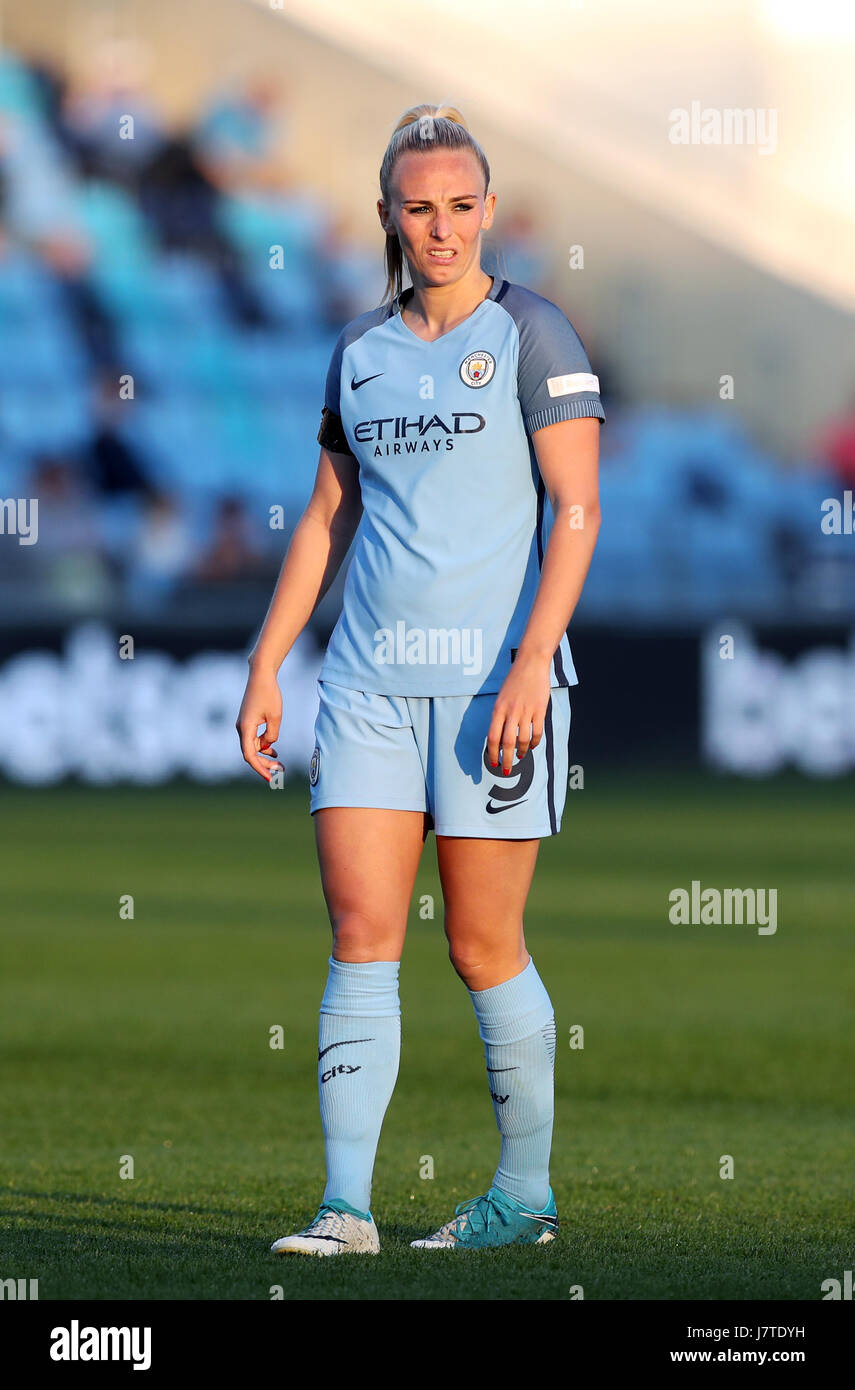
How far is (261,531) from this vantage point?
19859 mm

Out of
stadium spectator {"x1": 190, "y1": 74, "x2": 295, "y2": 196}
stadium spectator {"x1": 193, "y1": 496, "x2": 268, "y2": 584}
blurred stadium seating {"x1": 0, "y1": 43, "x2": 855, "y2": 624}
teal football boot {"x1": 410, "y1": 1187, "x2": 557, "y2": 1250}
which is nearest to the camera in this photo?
teal football boot {"x1": 410, "y1": 1187, "x2": 557, "y2": 1250}

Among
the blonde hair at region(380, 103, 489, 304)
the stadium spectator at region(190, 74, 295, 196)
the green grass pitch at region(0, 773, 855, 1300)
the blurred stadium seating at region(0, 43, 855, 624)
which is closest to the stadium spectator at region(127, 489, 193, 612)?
the blurred stadium seating at region(0, 43, 855, 624)

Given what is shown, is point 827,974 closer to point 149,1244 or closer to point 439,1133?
point 439,1133

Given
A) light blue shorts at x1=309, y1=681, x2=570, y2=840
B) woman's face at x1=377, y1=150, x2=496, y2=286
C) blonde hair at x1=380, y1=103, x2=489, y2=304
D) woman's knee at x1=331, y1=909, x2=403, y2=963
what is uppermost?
blonde hair at x1=380, y1=103, x2=489, y2=304

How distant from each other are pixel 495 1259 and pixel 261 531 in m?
16.8

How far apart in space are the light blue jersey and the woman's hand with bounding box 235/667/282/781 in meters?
0.16

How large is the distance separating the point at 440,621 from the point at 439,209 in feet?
2.29

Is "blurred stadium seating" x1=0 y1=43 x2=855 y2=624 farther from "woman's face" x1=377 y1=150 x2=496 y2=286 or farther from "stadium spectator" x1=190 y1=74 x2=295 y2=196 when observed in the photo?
"woman's face" x1=377 y1=150 x2=496 y2=286

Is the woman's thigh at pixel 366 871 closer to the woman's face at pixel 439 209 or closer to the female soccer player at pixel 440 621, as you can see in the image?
the female soccer player at pixel 440 621

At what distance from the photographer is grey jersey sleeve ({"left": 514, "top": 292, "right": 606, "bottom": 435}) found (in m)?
3.36

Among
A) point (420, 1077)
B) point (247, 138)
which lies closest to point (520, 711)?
point (420, 1077)

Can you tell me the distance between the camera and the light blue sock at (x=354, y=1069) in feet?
11.1

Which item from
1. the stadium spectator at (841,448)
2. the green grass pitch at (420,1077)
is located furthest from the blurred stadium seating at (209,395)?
the green grass pitch at (420,1077)
